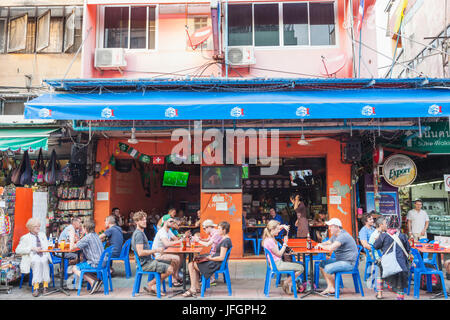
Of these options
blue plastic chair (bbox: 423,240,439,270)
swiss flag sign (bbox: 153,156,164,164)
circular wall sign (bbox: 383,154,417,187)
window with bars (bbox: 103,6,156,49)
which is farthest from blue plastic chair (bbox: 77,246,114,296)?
circular wall sign (bbox: 383,154,417,187)

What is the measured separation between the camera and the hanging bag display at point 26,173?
10.4m

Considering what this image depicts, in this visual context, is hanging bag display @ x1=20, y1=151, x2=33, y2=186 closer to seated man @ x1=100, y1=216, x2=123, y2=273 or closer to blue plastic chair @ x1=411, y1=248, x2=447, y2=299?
seated man @ x1=100, y1=216, x2=123, y2=273

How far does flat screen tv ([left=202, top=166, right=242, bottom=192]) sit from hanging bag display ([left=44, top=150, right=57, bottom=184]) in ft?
14.3

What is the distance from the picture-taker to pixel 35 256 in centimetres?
739

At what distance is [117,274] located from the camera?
30.4ft

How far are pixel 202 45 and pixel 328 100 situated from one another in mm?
4927

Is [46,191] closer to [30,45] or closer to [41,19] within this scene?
[30,45]

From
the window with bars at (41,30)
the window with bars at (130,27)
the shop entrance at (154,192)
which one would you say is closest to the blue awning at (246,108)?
the window with bars at (130,27)

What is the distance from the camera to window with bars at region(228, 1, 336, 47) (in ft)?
37.1

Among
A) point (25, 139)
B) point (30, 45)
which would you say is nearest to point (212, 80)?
point (25, 139)

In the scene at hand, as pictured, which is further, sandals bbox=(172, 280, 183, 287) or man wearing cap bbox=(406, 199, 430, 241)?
man wearing cap bbox=(406, 199, 430, 241)

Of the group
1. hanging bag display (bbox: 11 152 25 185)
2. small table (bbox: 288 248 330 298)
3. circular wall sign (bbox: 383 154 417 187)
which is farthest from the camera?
circular wall sign (bbox: 383 154 417 187)

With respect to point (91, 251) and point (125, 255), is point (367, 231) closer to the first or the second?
point (125, 255)

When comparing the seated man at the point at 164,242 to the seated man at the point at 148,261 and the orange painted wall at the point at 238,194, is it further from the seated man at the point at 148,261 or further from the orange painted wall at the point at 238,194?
the orange painted wall at the point at 238,194
